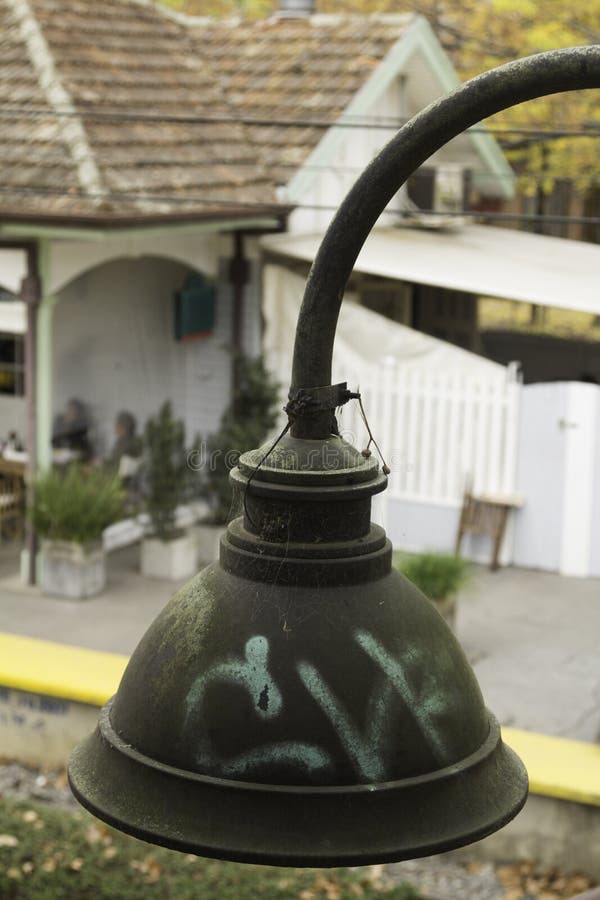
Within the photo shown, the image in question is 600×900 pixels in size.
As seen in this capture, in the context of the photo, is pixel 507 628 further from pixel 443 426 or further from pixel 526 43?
pixel 526 43

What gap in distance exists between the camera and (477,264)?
42.7 ft

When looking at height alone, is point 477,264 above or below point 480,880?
above

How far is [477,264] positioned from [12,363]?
467 cm

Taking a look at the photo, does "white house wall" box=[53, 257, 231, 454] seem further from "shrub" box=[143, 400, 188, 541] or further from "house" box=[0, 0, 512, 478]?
"shrub" box=[143, 400, 188, 541]

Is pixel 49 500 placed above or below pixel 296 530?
below

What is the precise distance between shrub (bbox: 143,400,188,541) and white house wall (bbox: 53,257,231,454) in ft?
6.24

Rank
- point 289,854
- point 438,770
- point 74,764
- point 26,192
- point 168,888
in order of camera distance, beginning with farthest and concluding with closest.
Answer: point 26,192
point 168,888
point 74,764
point 438,770
point 289,854

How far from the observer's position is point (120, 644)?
34.7ft

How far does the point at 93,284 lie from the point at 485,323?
62.7ft

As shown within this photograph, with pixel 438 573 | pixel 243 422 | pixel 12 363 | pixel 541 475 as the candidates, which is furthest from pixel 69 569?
pixel 541 475

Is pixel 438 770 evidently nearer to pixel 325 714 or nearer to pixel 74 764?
pixel 325 714

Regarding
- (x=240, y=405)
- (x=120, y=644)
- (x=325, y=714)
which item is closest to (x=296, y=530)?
(x=325, y=714)

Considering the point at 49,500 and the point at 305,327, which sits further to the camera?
the point at 49,500

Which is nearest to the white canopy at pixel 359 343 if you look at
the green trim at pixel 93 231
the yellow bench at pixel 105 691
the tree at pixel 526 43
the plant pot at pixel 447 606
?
the green trim at pixel 93 231
